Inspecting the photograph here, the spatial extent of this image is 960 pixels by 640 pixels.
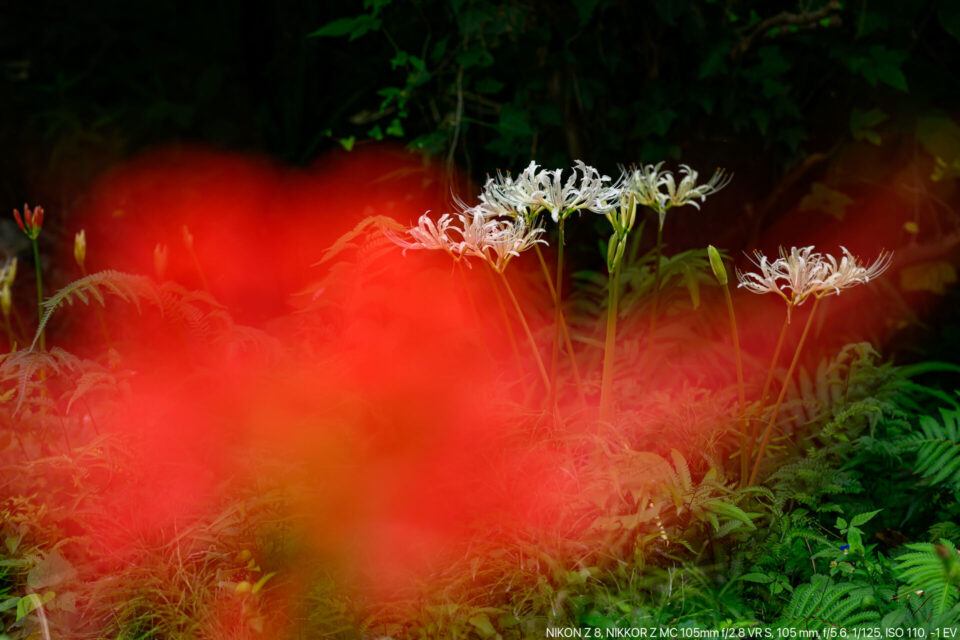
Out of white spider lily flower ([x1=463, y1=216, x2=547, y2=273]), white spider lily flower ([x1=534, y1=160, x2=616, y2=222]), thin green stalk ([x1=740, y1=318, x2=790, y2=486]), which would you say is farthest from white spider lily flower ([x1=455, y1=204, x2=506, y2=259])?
thin green stalk ([x1=740, y1=318, x2=790, y2=486])

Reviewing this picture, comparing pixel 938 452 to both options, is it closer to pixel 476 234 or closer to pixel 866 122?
pixel 476 234

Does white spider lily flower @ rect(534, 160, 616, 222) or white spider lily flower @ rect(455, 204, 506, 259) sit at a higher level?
white spider lily flower @ rect(534, 160, 616, 222)

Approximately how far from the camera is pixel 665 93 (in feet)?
11.4

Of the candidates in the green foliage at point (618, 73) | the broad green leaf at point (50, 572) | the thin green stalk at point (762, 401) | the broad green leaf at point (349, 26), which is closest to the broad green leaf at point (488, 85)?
the green foliage at point (618, 73)

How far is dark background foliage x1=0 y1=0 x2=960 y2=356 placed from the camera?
11.1ft

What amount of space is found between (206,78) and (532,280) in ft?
6.48

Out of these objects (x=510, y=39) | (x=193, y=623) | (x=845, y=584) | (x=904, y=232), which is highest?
(x=510, y=39)

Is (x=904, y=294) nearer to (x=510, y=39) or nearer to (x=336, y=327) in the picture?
(x=510, y=39)

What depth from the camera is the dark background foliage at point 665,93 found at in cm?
338

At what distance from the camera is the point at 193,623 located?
2.05 metres

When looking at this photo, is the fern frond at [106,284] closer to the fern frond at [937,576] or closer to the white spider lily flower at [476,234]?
the white spider lily flower at [476,234]

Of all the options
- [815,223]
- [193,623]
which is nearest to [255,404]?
[193,623]

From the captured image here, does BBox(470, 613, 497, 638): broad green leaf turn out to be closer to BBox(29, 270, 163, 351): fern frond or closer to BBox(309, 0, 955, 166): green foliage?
BBox(29, 270, 163, 351): fern frond

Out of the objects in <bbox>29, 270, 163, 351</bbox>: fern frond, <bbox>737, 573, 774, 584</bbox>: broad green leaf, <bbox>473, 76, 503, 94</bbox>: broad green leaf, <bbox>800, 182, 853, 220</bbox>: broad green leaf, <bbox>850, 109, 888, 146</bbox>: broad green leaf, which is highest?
<bbox>473, 76, 503, 94</bbox>: broad green leaf
